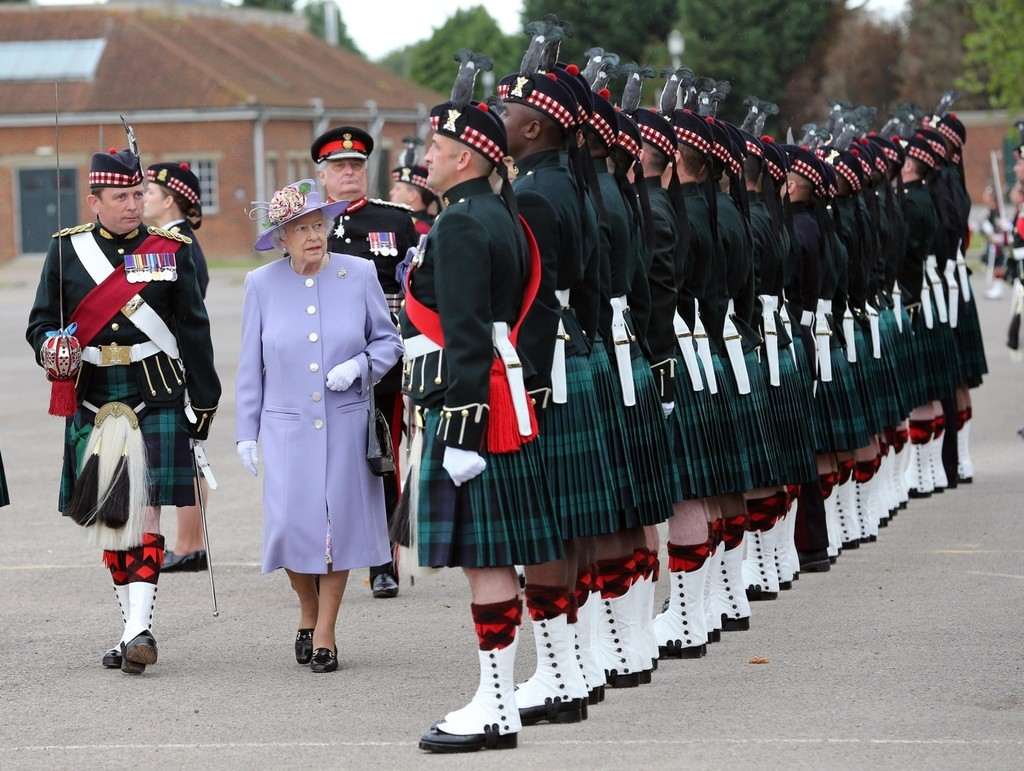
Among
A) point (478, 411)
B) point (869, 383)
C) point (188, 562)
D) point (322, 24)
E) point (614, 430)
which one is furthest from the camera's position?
point (322, 24)

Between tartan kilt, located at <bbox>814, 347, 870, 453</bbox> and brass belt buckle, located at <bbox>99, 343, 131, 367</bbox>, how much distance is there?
3656 mm

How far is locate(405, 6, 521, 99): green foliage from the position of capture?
72250 mm

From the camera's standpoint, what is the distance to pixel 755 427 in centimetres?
837

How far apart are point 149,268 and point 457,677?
6.86ft

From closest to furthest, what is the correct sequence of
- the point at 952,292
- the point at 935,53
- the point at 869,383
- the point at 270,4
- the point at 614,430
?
the point at 614,430, the point at 869,383, the point at 952,292, the point at 935,53, the point at 270,4

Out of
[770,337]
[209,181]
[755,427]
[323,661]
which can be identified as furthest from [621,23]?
[323,661]

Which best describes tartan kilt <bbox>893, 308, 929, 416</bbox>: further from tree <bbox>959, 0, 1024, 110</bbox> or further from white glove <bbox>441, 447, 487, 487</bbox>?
tree <bbox>959, 0, 1024, 110</bbox>

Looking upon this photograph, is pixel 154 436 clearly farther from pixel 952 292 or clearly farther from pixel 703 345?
pixel 952 292

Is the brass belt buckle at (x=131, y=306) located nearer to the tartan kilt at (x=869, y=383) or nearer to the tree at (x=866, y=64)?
the tartan kilt at (x=869, y=383)

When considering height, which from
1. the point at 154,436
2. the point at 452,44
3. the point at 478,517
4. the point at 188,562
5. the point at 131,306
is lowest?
→ the point at 188,562

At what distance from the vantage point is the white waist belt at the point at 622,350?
694 cm

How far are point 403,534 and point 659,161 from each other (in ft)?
7.43

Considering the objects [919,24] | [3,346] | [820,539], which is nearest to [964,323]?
[820,539]

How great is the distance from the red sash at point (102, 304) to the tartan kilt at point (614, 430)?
208cm
